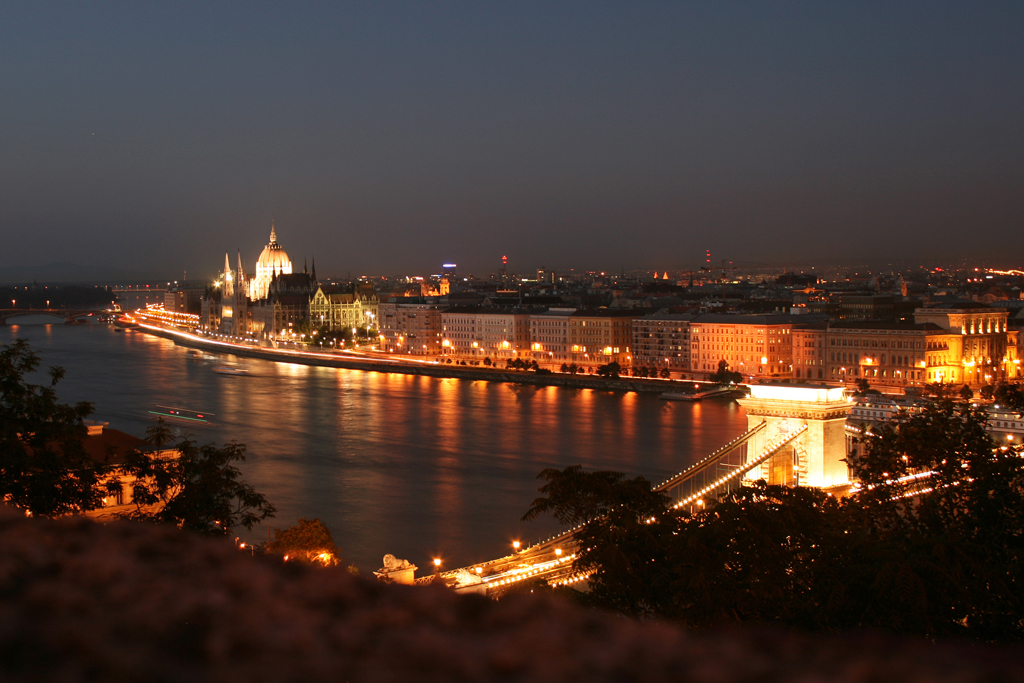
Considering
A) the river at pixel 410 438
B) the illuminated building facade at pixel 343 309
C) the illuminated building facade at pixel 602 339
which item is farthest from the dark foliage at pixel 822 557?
the illuminated building facade at pixel 343 309

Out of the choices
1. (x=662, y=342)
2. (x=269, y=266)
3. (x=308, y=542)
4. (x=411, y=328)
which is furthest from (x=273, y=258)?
(x=308, y=542)

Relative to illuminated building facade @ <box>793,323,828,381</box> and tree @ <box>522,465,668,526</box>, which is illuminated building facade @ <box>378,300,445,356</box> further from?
tree @ <box>522,465,668,526</box>

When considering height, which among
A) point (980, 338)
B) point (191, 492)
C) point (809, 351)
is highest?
point (191, 492)

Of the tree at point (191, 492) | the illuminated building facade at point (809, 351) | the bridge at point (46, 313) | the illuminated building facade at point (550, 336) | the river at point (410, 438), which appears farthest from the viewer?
the bridge at point (46, 313)

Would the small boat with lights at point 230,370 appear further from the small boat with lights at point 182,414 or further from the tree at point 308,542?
the tree at point 308,542

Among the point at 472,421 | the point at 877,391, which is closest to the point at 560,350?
the point at 877,391

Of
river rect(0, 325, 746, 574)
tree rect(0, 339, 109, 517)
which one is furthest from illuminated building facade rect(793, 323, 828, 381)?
tree rect(0, 339, 109, 517)

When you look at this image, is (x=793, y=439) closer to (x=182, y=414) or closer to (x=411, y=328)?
(x=182, y=414)
